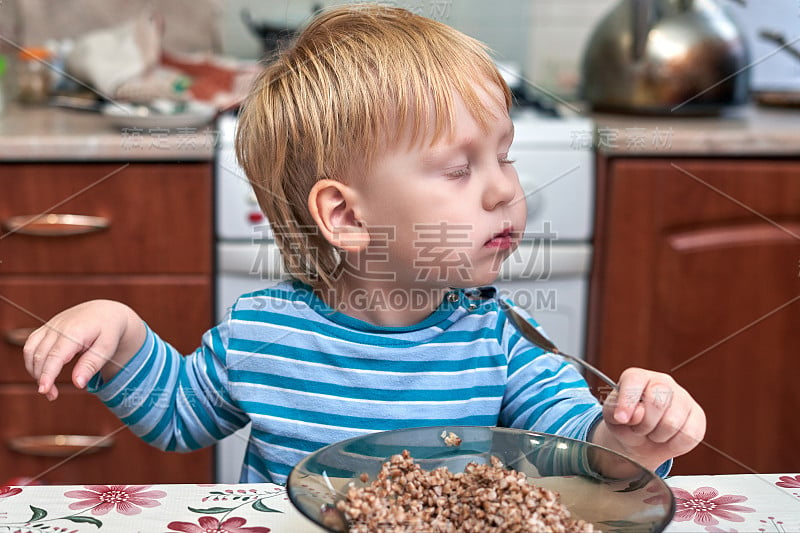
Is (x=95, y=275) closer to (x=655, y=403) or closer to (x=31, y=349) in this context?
(x=31, y=349)

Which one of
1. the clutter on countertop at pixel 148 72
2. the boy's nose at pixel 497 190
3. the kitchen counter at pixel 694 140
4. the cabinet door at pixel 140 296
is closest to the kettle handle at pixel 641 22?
the kitchen counter at pixel 694 140

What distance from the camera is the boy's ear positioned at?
0.67 meters

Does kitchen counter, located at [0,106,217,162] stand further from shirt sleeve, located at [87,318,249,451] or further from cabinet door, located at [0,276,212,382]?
shirt sleeve, located at [87,318,249,451]

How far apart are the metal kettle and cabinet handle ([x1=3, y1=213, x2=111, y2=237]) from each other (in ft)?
2.63

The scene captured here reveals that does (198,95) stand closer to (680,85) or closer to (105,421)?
(105,421)

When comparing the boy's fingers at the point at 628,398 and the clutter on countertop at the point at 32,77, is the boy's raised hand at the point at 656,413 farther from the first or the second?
the clutter on countertop at the point at 32,77

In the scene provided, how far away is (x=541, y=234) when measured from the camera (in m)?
1.28

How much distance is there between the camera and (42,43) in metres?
1.71

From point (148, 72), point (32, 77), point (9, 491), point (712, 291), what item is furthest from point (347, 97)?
point (32, 77)

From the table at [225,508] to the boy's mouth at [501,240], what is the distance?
19cm

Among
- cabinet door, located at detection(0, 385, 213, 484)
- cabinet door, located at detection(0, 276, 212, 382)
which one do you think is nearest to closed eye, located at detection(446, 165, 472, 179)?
cabinet door, located at detection(0, 276, 212, 382)

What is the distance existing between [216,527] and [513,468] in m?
0.17

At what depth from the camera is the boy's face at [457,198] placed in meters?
0.63

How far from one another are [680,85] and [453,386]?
848mm
